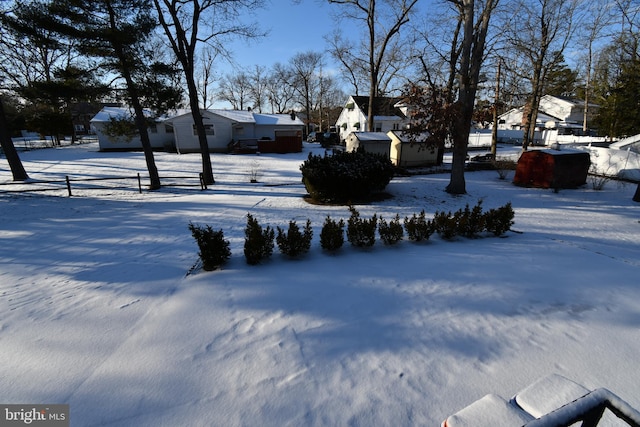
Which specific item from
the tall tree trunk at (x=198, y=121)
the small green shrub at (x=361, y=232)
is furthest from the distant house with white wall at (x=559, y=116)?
the small green shrub at (x=361, y=232)

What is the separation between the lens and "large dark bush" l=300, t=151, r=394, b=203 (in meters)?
10.2

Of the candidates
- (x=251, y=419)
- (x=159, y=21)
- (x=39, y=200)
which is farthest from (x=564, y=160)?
(x=39, y=200)

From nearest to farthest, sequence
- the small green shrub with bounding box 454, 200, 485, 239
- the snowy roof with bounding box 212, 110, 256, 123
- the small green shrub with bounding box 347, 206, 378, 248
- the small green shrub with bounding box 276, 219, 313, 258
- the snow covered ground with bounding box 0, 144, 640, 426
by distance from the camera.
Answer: the snow covered ground with bounding box 0, 144, 640, 426 → the small green shrub with bounding box 276, 219, 313, 258 → the small green shrub with bounding box 347, 206, 378, 248 → the small green shrub with bounding box 454, 200, 485, 239 → the snowy roof with bounding box 212, 110, 256, 123

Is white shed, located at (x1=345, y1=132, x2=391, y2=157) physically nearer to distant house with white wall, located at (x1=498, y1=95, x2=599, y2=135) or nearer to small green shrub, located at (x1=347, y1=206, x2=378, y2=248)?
small green shrub, located at (x1=347, y1=206, x2=378, y2=248)

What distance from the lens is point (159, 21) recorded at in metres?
12.2

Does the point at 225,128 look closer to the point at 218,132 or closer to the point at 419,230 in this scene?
the point at 218,132

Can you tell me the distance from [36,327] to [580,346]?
6.30 m

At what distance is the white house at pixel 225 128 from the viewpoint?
28.0 m

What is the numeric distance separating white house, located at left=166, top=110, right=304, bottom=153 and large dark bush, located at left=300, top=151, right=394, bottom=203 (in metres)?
20.7

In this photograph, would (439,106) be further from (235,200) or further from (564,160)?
(235,200)

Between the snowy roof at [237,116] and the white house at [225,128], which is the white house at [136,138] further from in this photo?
the snowy roof at [237,116]

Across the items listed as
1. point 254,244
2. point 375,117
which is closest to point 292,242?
point 254,244
